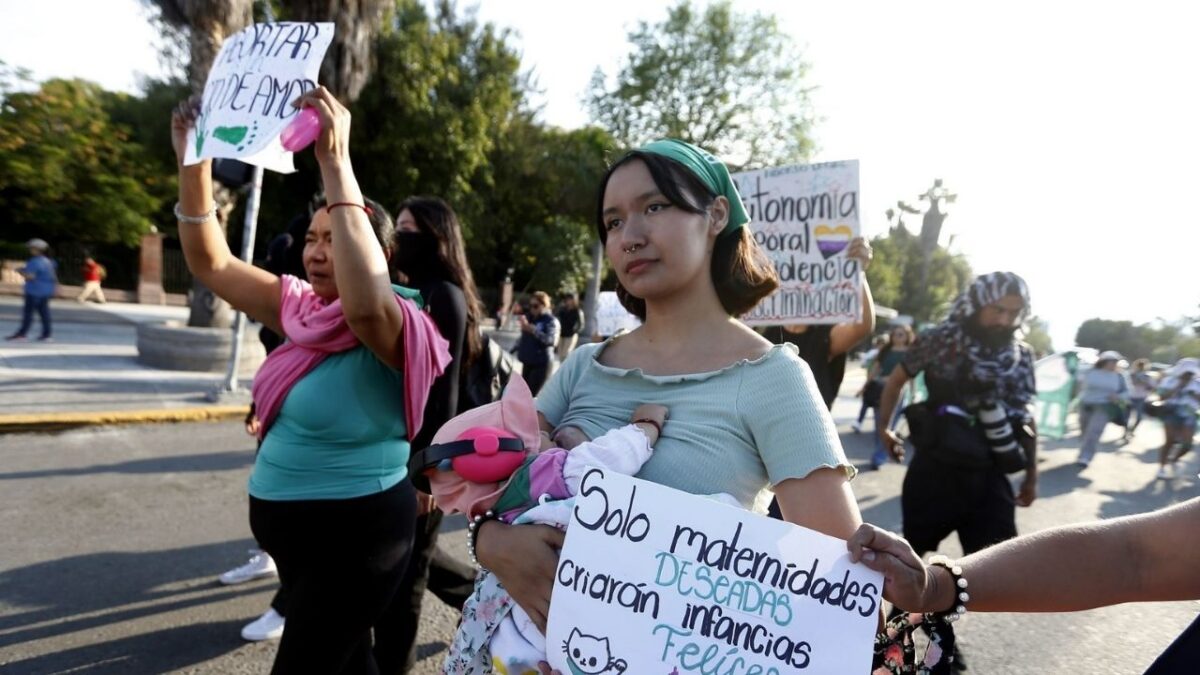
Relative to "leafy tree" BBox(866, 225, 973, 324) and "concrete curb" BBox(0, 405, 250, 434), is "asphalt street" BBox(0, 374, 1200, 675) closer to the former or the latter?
"concrete curb" BBox(0, 405, 250, 434)

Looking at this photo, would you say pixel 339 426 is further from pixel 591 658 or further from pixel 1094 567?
pixel 1094 567

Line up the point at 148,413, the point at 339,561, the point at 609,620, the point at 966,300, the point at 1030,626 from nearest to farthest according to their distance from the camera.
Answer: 1. the point at 609,620
2. the point at 339,561
3. the point at 966,300
4. the point at 1030,626
5. the point at 148,413

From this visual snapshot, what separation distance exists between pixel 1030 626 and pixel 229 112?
194 inches

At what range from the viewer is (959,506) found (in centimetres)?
335

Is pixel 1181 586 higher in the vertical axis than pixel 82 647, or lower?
higher

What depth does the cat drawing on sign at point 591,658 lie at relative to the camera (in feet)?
3.74

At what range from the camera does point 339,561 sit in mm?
2059

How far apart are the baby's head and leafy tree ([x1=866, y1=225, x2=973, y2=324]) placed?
48.4 meters

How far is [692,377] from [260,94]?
6.54 ft

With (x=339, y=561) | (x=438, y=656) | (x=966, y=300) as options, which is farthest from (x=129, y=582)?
(x=966, y=300)

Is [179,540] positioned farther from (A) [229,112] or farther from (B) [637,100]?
(B) [637,100]

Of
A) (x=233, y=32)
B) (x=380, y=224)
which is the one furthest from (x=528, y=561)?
(x=233, y=32)

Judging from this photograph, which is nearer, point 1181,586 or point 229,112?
point 1181,586

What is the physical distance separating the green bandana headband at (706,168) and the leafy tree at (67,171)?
68.6 feet
